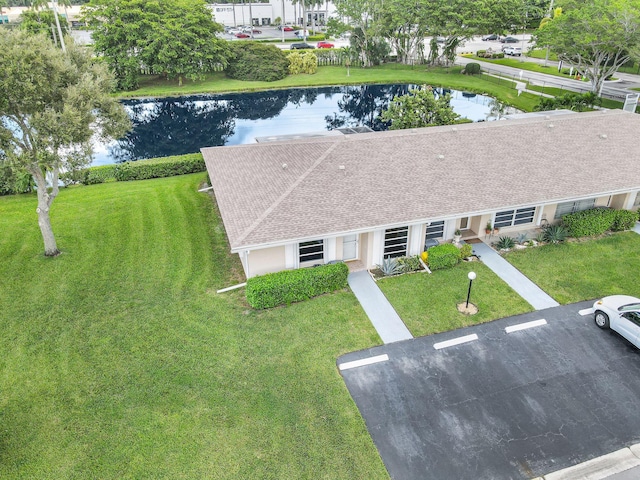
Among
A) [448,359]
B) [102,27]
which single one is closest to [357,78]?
[102,27]

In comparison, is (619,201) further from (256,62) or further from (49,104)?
(256,62)

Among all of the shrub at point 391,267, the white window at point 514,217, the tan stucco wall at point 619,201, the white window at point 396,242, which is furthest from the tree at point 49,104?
the tan stucco wall at point 619,201

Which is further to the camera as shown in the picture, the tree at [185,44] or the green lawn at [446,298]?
the tree at [185,44]

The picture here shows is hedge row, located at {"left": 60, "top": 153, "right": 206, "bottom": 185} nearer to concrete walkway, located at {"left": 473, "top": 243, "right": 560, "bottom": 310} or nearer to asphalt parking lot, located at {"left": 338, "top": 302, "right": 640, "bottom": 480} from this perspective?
concrete walkway, located at {"left": 473, "top": 243, "right": 560, "bottom": 310}

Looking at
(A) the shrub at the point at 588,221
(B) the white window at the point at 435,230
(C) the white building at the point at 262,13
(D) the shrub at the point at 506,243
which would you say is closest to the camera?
(B) the white window at the point at 435,230

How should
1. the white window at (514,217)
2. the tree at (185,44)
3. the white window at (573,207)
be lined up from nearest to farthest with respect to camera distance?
the white window at (514,217) < the white window at (573,207) < the tree at (185,44)

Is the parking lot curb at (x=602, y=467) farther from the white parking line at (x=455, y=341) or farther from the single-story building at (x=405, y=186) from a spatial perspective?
the single-story building at (x=405, y=186)

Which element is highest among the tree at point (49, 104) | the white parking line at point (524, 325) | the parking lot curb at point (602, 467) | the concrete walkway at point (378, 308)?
the tree at point (49, 104)
